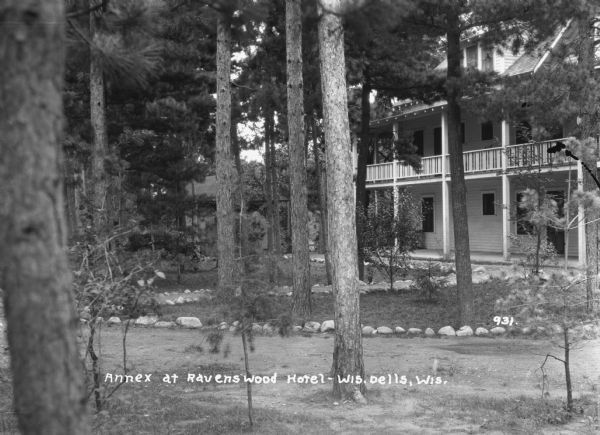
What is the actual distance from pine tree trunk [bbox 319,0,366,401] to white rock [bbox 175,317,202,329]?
233 inches

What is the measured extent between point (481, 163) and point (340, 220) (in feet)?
62.8

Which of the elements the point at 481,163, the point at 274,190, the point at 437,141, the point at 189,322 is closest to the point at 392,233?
the point at 189,322

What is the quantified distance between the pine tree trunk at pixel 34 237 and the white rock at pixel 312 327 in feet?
33.3

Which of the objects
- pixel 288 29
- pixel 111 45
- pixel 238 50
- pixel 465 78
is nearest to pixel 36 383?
pixel 111 45

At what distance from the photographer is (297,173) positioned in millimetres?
13281

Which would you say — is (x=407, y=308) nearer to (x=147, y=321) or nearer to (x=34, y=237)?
(x=147, y=321)

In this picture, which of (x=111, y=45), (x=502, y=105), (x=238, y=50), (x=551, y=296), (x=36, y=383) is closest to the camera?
(x=36, y=383)

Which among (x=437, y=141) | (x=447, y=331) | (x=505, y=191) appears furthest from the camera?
(x=437, y=141)

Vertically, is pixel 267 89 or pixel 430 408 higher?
pixel 267 89

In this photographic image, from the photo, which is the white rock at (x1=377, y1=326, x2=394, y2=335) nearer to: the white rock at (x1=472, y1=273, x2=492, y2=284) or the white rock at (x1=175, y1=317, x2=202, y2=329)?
the white rock at (x1=175, y1=317, x2=202, y2=329)

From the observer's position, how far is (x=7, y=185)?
2277mm

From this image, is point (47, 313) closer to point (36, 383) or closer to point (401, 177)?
point (36, 383)

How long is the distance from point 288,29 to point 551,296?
8.63 meters

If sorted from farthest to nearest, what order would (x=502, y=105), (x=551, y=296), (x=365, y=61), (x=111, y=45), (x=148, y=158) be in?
(x=148, y=158) → (x=365, y=61) → (x=502, y=105) → (x=551, y=296) → (x=111, y=45)
